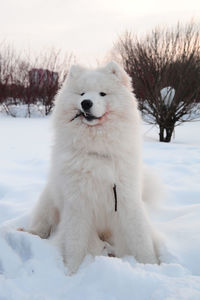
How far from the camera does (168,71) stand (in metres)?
7.48

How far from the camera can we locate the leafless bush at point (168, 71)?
23.6 ft

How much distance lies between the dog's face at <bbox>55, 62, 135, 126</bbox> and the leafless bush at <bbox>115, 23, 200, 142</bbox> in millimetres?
5824

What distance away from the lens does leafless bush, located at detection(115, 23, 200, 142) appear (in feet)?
23.6

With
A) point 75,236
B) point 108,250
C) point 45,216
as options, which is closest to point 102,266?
point 75,236

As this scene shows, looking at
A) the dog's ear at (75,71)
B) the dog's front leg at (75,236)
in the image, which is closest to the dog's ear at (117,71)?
the dog's ear at (75,71)

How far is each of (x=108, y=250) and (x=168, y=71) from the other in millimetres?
6621

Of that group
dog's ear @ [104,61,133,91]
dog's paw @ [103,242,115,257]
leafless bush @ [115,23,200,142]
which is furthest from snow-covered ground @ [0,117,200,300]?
leafless bush @ [115,23,200,142]

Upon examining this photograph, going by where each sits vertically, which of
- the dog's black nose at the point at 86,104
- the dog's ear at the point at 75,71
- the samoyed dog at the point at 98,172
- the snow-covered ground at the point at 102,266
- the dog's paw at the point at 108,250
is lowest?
the dog's paw at the point at 108,250

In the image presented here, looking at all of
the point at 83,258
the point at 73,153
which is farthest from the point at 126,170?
the point at 83,258

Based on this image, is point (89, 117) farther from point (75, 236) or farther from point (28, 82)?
point (28, 82)

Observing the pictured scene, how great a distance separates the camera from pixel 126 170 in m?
1.89

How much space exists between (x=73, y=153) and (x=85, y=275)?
84cm

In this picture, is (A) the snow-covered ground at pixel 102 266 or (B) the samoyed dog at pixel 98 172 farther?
(B) the samoyed dog at pixel 98 172

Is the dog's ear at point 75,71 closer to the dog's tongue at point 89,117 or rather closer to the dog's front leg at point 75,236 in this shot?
the dog's tongue at point 89,117
